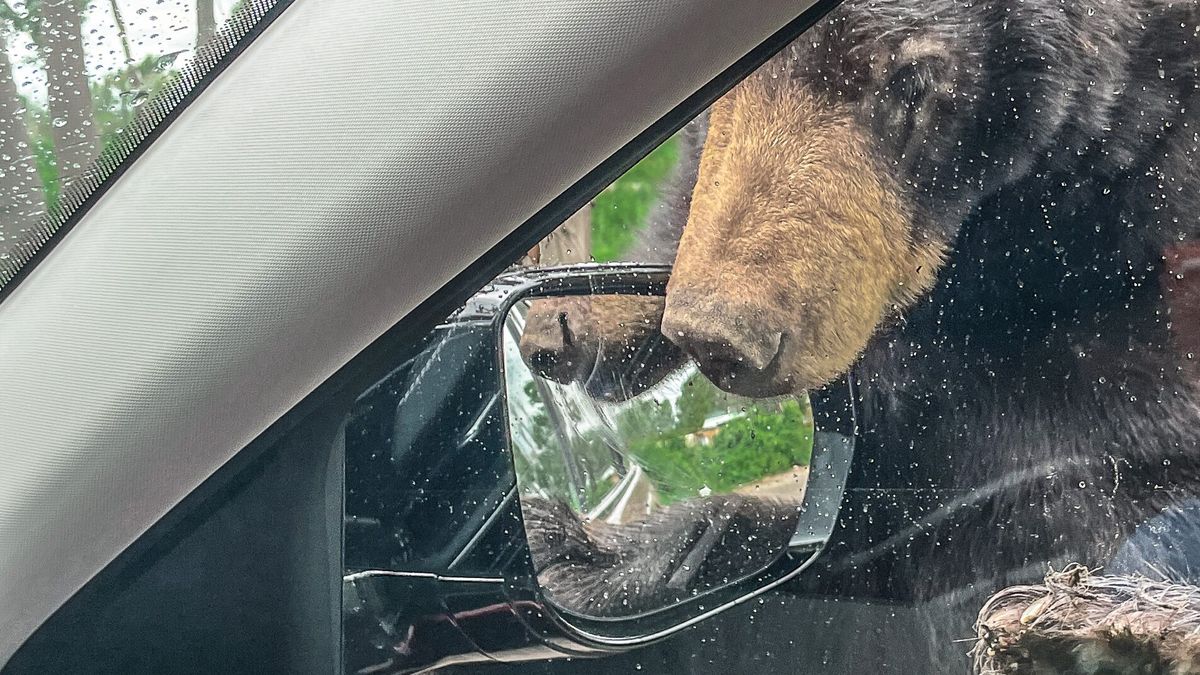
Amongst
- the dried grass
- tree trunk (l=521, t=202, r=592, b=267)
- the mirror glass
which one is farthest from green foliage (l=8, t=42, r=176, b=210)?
the dried grass

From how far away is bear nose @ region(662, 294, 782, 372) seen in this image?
4.64 ft

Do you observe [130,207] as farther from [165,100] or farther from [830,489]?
[830,489]

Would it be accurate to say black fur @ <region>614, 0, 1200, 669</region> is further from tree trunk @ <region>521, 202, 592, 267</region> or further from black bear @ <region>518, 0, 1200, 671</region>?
tree trunk @ <region>521, 202, 592, 267</region>

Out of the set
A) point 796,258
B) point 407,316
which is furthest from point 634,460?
point 407,316

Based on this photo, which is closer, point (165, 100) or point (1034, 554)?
point (165, 100)

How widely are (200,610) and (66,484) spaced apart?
0.28 metres

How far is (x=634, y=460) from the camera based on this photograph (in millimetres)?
1535

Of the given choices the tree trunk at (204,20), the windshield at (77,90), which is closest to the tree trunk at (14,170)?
the windshield at (77,90)

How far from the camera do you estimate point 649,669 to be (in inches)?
60.6

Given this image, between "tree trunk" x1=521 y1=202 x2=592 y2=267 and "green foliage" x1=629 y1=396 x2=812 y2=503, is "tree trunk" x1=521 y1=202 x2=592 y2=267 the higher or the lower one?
the higher one

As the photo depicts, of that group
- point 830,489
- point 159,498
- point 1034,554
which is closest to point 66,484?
point 159,498

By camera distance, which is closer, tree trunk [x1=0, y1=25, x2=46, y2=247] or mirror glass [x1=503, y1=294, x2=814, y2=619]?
tree trunk [x1=0, y1=25, x2=46, y2=247]

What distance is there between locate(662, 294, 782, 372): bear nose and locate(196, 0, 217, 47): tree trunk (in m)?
0.68

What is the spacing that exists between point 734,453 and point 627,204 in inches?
14.4
